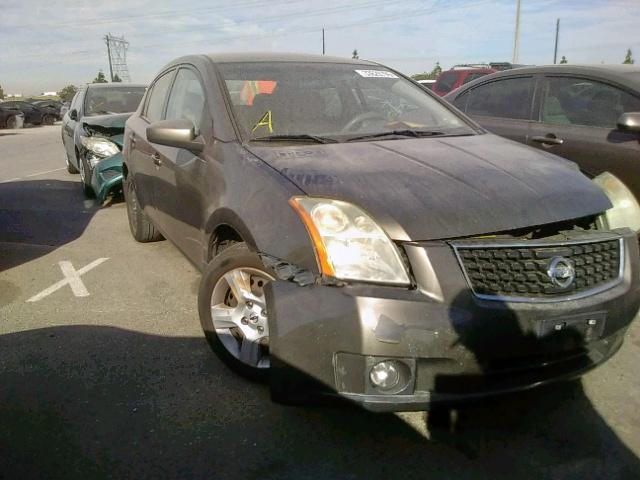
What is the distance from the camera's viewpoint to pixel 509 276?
217 centimetres

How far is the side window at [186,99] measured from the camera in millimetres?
3518

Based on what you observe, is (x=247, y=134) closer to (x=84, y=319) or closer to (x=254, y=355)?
(x=254, y=355)

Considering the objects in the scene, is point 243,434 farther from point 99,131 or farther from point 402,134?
point 99,131

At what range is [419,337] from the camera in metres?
2.06

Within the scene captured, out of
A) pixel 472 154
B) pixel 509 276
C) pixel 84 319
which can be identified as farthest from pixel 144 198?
pixel 509 276

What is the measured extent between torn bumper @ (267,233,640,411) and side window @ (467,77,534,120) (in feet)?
11.1

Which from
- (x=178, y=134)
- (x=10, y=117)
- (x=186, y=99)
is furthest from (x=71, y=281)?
(x=10, y=117)

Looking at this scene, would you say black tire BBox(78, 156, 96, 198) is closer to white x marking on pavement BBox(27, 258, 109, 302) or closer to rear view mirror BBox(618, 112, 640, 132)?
white x marking on pavement BBox(27, 258, 109, 302)

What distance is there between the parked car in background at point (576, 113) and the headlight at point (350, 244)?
2.39 meters

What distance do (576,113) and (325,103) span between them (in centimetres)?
252

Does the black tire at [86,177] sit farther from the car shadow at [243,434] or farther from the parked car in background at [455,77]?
the parked car in background at [455,77]

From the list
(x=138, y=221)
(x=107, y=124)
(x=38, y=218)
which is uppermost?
(x=107, y=124)

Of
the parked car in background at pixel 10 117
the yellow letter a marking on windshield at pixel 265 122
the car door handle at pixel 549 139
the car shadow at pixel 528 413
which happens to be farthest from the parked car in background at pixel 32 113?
the car shadow at pixel 528 413

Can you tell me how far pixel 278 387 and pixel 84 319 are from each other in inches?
79.1
